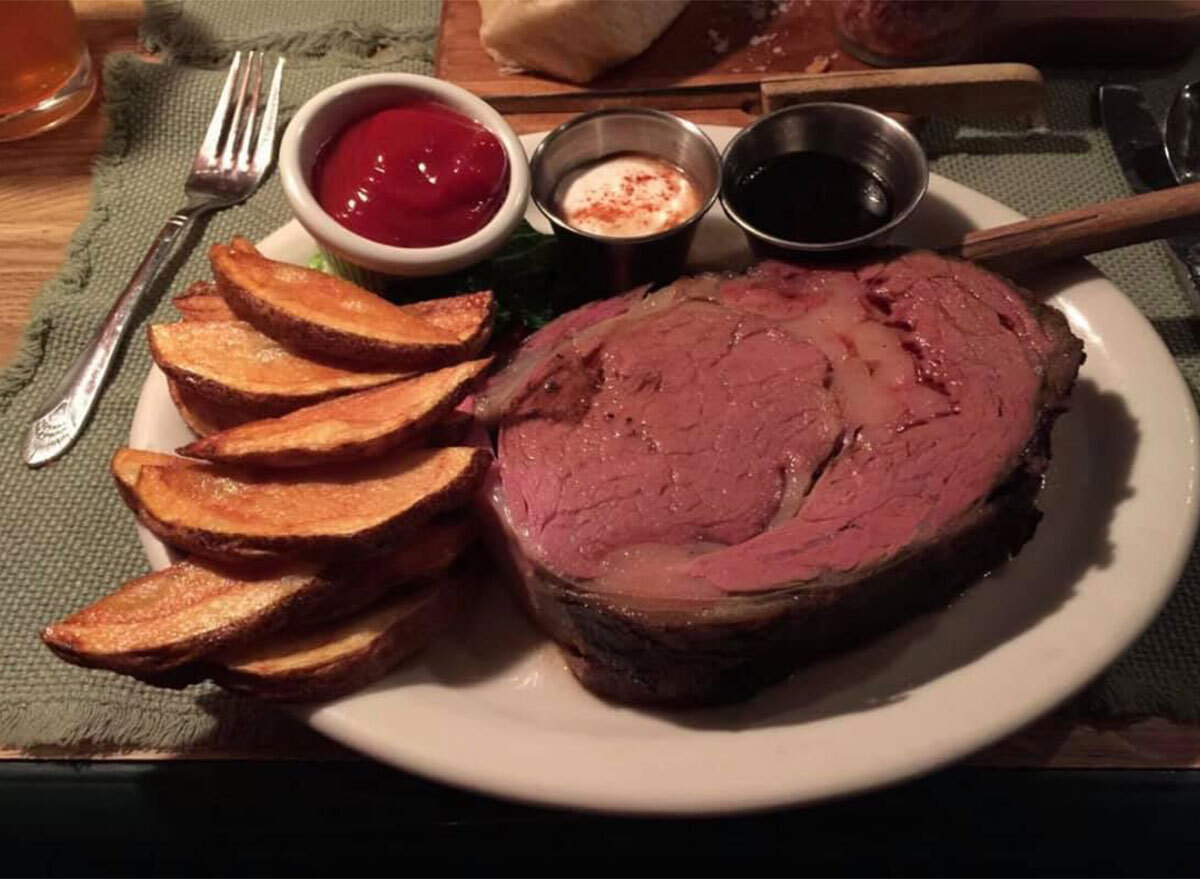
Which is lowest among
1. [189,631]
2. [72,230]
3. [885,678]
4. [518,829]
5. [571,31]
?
[518,829]

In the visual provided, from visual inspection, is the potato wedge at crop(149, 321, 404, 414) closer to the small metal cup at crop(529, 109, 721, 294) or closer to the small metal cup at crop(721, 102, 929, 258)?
the small metal cup at crop(529, 109, 721, 294)

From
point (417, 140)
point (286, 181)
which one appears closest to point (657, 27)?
point (417, 140)

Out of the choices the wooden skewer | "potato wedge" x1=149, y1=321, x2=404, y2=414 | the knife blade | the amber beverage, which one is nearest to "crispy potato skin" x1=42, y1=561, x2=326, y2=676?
"potato wedge" x1=149, y1=321, x2=404, y2=414

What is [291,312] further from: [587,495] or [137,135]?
[137,135]

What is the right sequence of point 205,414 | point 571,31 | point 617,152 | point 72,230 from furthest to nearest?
point 571,31 → point 72,230 → point 617,152 → point 205,414

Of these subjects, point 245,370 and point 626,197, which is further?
point 626,197

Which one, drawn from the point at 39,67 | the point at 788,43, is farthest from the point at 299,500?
the point at 788,43

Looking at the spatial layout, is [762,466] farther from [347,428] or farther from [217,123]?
[217,123]

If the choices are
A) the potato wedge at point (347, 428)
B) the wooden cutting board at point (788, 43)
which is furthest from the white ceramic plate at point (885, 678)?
the wooden cutting board at point (788, 43)
